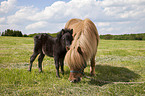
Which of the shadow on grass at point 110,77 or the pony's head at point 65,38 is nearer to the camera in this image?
the pony's head at point 65,38

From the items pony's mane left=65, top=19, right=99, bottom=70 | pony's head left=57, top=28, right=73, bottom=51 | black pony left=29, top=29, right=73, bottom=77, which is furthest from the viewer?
black pony left=29, top=29, right=73, bottom=77

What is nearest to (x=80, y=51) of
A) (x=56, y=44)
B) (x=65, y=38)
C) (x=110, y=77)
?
(x=65, y=38)

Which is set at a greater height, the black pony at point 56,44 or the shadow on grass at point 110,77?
the black pony at point 56,44

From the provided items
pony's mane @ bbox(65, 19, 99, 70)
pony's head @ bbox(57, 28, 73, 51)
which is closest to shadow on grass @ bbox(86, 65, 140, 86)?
pony's mane @ bbox(65, 19, 99, 70)

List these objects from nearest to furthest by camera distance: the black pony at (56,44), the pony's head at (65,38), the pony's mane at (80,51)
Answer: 1. the pony's mane at (80,51)
2. the pony's head at (65,38)
3. the black pony at (56,44)

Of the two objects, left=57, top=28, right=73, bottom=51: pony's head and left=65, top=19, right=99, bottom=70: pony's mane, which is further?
left=57, top=28, right=73, bottom=51: pony's head

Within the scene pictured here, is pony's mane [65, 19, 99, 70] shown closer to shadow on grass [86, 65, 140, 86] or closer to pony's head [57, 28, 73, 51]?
pony's head [57, 28, 73, 51]

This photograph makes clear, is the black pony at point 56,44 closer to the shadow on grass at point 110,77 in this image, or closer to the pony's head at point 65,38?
the pony's head at point 65,38

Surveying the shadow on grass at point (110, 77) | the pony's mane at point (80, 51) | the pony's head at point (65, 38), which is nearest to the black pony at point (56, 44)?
the pony's head at point (65, 38)

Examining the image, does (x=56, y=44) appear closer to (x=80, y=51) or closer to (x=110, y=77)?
(x=80, y=51)

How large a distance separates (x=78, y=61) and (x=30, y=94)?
1.61 meters

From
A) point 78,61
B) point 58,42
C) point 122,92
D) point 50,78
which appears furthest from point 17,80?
point 122,92

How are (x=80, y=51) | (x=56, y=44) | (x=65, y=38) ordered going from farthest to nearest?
(x=56, y=44) < (x=65, y=38) < (x=80, y=51)

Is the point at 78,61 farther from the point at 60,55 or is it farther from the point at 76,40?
the point at 60,55
